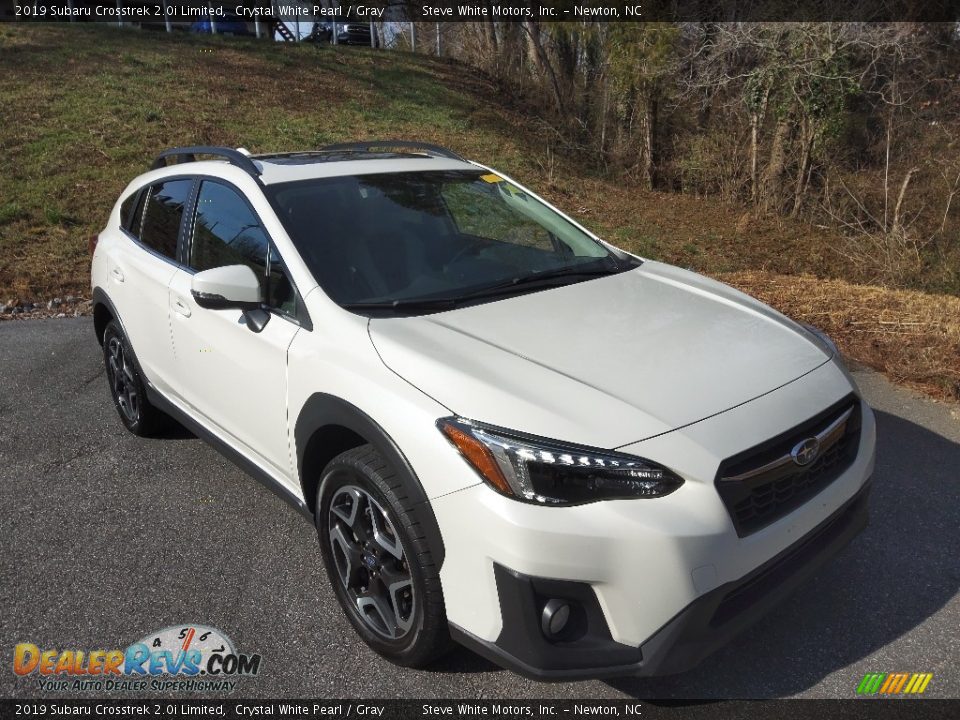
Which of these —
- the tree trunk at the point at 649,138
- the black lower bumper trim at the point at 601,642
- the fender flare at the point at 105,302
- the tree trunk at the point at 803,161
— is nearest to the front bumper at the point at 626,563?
the black lower bumper trim at the point at 601,642

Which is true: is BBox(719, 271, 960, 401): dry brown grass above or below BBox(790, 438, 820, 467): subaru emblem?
below

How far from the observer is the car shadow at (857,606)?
2.61 m

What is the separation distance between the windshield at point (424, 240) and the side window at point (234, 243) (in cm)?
14

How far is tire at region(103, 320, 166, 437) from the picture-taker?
448 cm

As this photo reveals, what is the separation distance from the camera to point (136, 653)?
9.36 feet

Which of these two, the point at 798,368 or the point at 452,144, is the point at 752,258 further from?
the point at 798,368

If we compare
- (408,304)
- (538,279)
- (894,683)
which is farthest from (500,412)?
(894,683)

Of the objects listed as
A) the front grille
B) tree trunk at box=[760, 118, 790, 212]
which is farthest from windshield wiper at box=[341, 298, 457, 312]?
tree trunk at box=[760, 118, 790, 212]

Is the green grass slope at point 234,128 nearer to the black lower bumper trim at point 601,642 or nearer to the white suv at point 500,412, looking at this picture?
the white suv at point 500,412

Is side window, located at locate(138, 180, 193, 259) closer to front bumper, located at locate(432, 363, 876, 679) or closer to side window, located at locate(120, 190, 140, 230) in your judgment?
side window, located at locate(120, 190, 140, 230)

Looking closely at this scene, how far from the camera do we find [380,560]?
104 inches

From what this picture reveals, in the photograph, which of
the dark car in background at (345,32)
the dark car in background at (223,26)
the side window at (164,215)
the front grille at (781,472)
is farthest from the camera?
the dark car in background at (345,32)

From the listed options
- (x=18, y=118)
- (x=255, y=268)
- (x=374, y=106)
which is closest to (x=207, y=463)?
(x=255, y=268)

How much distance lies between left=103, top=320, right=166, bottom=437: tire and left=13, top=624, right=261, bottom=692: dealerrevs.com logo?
1.82 meters
